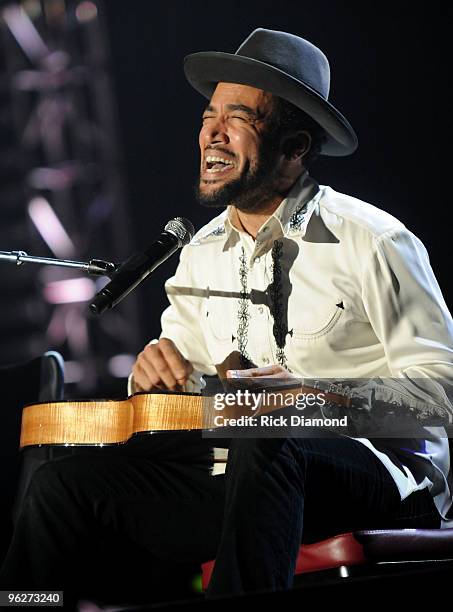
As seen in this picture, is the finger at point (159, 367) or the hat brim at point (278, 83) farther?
the hat brim at point (278, 83)

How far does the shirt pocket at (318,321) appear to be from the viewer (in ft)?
7.53

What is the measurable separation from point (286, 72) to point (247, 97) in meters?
0.14

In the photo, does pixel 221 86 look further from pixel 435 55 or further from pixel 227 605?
pixel 227 605

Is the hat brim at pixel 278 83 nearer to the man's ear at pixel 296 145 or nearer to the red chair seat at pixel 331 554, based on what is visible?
the man's ear at pixel 296 145

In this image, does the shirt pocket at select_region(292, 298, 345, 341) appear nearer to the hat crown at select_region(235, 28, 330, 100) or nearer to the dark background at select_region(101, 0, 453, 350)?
the dark background at select_region(101, 0, 453, 350)

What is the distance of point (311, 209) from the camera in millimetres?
2482

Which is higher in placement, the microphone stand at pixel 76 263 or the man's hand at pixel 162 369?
the microphone stand at pixel 76 263

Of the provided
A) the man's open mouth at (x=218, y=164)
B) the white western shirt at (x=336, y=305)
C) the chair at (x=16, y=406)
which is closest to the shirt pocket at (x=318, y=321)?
the white western shirt at (x=336, y=305)

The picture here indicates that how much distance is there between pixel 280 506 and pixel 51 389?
54.5 inches

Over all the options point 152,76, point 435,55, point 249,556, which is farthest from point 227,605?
point 152,76

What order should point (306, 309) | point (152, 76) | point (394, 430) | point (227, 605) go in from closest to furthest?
point (227, 605)
point (394, 430)
point (306, 309)
point (152, 76)

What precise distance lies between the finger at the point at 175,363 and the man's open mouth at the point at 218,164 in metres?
0.63

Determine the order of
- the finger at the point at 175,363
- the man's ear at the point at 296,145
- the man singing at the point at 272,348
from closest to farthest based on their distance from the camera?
the man singing at the point at 272,348 < the finger at the point at 175,363 < the man's ear at the point at 296,145

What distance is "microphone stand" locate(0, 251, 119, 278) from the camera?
209cm
